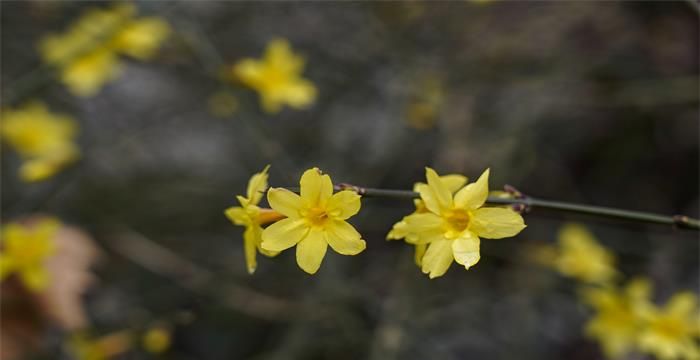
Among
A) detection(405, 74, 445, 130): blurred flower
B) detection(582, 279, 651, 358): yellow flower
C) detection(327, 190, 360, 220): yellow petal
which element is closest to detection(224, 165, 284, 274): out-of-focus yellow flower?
detection(327, 190, 360, 220): yellow petal

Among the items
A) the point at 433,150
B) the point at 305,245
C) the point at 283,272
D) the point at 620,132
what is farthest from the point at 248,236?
the point at 620,132

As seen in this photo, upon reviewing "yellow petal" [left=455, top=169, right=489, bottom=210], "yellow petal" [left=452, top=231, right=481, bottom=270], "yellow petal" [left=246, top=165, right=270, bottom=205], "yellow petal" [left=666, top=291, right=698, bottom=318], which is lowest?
"yellow petal" [left=666, top=291, right=698, bottom=318]

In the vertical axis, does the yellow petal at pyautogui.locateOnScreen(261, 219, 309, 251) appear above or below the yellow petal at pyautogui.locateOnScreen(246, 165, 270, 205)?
below

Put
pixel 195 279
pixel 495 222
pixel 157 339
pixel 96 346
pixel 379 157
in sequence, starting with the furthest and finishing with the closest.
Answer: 1. pixel 379 157
2. pixel 195 279
3. pixel 96 346
4. pixel 157 339
5. pixel 495 222

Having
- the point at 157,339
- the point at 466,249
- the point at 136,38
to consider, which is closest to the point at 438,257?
the point at 466,249

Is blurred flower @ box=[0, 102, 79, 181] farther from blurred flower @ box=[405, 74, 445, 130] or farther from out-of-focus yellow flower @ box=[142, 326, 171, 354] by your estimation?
blurred flower @ box=[405, 74, 445, 130]

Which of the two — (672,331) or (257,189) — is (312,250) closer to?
(257,189)
